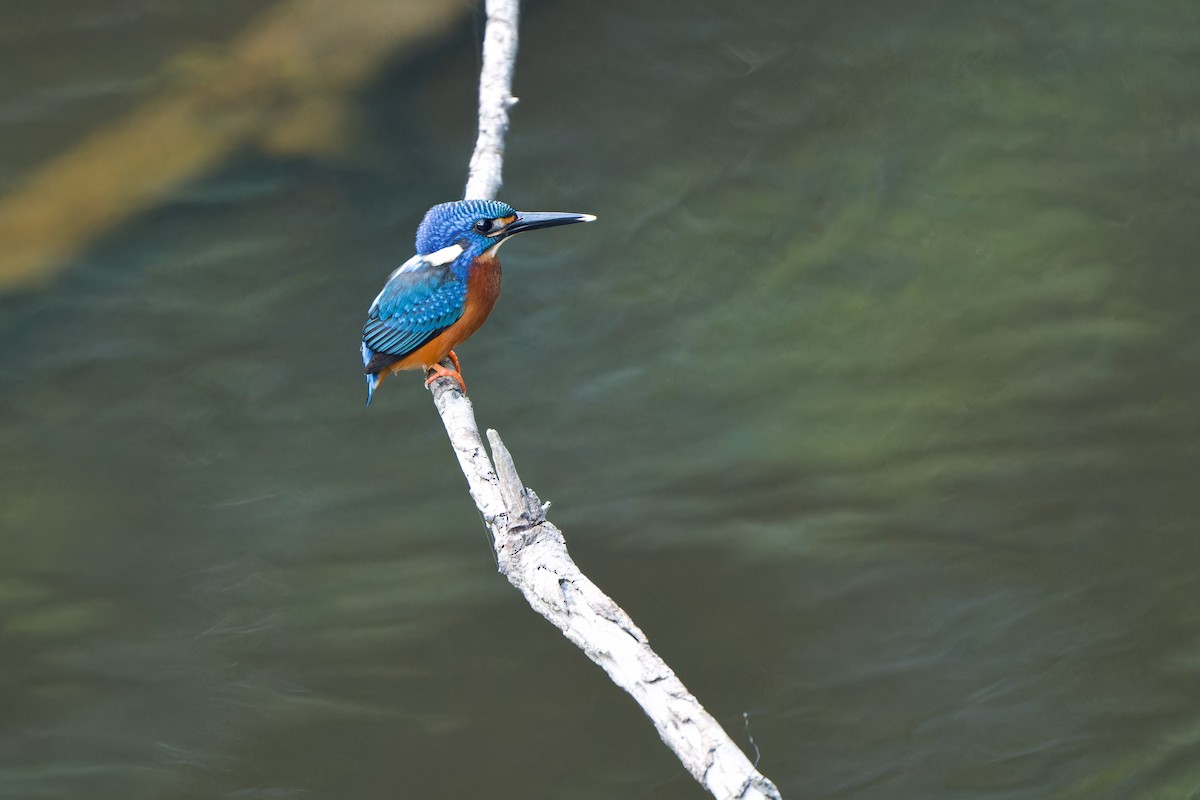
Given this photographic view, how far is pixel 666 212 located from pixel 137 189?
2.14 metres

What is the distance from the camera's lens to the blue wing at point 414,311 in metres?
2.93

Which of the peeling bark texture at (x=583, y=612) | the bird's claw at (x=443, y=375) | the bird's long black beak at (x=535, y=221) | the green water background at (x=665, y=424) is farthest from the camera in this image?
the green water background at (x=665, y=424)

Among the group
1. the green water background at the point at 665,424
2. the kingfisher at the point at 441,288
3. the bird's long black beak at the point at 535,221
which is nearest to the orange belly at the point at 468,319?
the kingfisher at the point at 441,288

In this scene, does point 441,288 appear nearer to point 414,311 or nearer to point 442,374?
point 414,311

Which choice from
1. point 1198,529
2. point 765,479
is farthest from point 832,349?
point 1198,529

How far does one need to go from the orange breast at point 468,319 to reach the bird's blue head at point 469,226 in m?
0.05

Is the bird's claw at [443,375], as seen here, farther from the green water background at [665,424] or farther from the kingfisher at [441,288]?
the green water background at [665,424]

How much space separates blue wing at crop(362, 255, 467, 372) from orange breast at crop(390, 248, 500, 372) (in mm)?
20

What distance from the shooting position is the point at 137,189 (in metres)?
A: 4.81

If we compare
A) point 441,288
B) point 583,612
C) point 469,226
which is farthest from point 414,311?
point 583,612

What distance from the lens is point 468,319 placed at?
302cm

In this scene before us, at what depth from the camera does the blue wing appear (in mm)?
2934

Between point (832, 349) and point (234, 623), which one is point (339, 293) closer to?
point (234, 623)

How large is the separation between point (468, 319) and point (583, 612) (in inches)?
52.0
